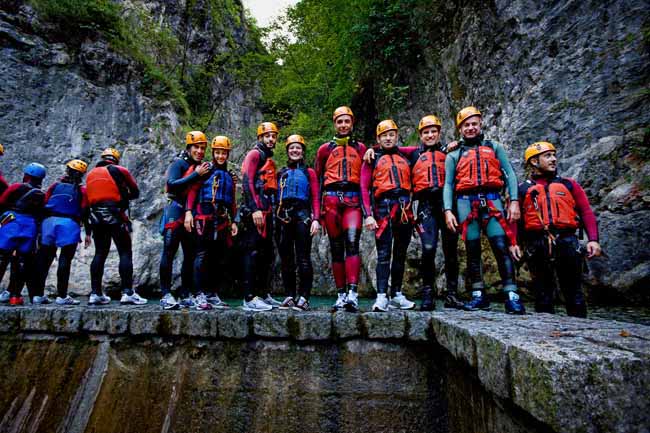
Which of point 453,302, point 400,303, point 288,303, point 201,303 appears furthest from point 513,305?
point 201,303

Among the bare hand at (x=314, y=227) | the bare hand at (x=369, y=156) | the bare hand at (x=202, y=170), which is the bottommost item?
the bare hand at (x=314, y=227)

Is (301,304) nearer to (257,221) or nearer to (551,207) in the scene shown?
(257,221)

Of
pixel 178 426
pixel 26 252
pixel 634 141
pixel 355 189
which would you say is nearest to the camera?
pixel 178 426

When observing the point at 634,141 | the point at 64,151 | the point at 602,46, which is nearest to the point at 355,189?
the point at 634,141

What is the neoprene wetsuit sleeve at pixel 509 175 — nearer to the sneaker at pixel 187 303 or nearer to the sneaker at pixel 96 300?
the sneaker at pixel 187 303

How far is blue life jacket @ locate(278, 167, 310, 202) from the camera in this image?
429 centimetres

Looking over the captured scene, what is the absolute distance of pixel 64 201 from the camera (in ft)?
A: 17.5

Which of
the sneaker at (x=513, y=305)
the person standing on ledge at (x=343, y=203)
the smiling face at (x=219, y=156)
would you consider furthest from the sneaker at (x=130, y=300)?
the sneaker at (x=513, y=305)

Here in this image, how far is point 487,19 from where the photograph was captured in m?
9.70

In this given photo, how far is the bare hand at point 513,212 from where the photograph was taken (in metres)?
3.76

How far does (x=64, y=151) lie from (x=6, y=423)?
9930mm

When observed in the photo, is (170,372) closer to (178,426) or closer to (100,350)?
(178,426)

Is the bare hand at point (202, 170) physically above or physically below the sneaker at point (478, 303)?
above

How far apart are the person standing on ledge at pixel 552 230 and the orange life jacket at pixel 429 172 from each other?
1028mm
